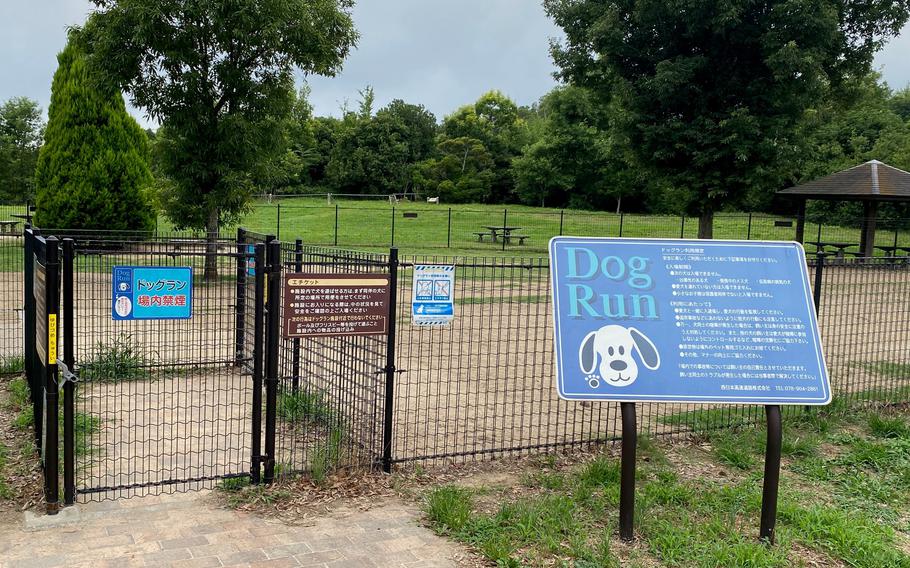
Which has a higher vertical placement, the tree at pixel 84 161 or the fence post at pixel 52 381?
the tree at pixel 84 161

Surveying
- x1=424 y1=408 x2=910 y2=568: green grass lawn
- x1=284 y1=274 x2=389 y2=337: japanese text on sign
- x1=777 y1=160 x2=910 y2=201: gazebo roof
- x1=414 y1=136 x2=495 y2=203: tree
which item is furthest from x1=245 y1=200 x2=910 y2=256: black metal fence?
x1=284 y1=274 x2=389 y2=337: japanese text on sign

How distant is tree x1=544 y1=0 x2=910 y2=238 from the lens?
1988 cm

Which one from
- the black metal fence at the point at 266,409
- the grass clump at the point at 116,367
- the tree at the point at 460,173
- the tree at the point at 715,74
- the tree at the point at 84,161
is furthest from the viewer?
the tree at the point at 460,173

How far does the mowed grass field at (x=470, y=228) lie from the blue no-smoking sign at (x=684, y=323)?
18.7 meters

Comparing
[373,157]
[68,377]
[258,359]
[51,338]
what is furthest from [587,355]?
[373,157]

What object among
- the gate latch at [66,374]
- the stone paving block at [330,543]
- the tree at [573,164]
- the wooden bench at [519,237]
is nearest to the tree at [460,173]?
the tree at [573,164]

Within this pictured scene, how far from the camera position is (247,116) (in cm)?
1446

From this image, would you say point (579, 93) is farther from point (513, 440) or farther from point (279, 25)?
point (513, 440)

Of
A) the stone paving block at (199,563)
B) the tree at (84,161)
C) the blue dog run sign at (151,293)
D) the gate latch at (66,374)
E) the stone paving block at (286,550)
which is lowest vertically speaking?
the stone paving block at (286,550)

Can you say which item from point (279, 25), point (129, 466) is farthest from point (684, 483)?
point (279, 25)

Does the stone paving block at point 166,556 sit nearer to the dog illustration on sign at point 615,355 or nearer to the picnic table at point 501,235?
the dog illustration on sign at point 615,355

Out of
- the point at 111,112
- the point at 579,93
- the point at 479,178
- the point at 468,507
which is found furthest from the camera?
the point at 479,178

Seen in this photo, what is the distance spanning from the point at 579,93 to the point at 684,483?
127 ft

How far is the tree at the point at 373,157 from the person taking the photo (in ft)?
167
